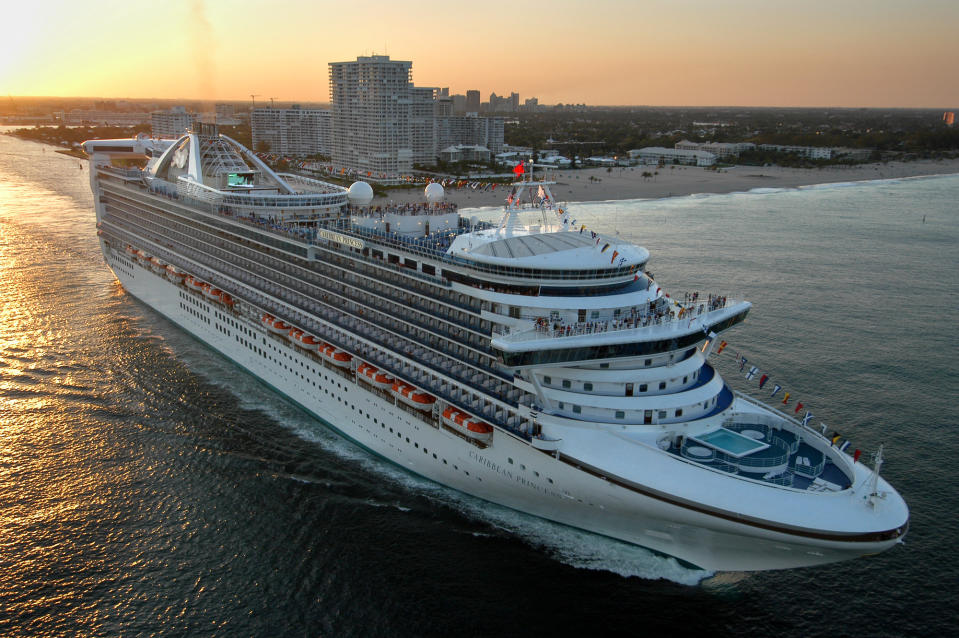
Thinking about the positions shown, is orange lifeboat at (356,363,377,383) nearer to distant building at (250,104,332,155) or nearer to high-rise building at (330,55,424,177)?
high-rise building at (330,55,424,177)

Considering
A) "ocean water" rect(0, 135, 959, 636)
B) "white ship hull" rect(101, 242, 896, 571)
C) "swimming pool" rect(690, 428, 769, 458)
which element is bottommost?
"ocean water" rect(0, 135, 959, 636)

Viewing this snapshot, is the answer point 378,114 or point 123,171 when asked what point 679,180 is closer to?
point 378,114

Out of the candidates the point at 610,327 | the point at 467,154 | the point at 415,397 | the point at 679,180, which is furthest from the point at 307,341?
the point at 467,154

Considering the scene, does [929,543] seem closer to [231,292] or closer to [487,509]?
[487,509]

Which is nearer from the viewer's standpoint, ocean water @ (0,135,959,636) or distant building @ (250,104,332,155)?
ocean water @ (0,135,959,636)

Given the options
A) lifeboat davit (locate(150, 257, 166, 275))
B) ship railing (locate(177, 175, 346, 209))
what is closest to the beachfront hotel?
lifeboat davit (locate(150, 257, 166, 275))

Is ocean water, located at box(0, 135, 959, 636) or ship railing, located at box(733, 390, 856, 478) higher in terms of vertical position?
ship railing, located at box(733, 390, 856, 478)
